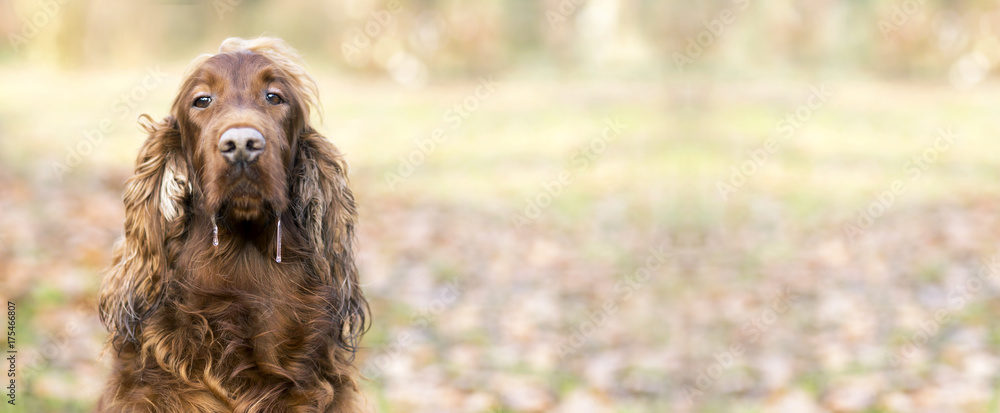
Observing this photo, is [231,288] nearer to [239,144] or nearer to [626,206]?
[239,144]

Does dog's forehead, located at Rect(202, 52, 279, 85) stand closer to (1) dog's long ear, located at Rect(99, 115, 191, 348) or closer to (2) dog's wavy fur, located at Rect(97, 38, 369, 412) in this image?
(2) dog's wavy fur, located at Rect(97, 38, 369, 412)

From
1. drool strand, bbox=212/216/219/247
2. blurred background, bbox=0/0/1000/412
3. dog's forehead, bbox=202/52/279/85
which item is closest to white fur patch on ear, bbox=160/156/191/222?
drool strand, bbox=212/216/219/247

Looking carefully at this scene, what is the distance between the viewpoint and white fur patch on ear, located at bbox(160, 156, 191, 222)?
3.29 metres

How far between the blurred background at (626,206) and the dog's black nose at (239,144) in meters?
2.70

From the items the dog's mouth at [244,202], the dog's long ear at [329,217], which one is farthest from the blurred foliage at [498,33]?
the dog's mouth at [244,202]

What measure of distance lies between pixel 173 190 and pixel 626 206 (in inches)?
350

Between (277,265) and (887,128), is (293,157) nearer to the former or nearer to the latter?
(277,265)

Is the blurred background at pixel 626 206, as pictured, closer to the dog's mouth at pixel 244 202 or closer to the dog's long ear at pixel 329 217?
the dog's long ear at pixel 329 217

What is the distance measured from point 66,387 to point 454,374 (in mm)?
2597

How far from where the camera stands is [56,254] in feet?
23.7

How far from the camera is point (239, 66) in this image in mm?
3256

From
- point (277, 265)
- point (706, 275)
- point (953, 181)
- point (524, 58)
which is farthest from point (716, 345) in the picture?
point (524, 58)

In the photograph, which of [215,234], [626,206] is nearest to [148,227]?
[215,234]

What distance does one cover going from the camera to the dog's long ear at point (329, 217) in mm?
3418
